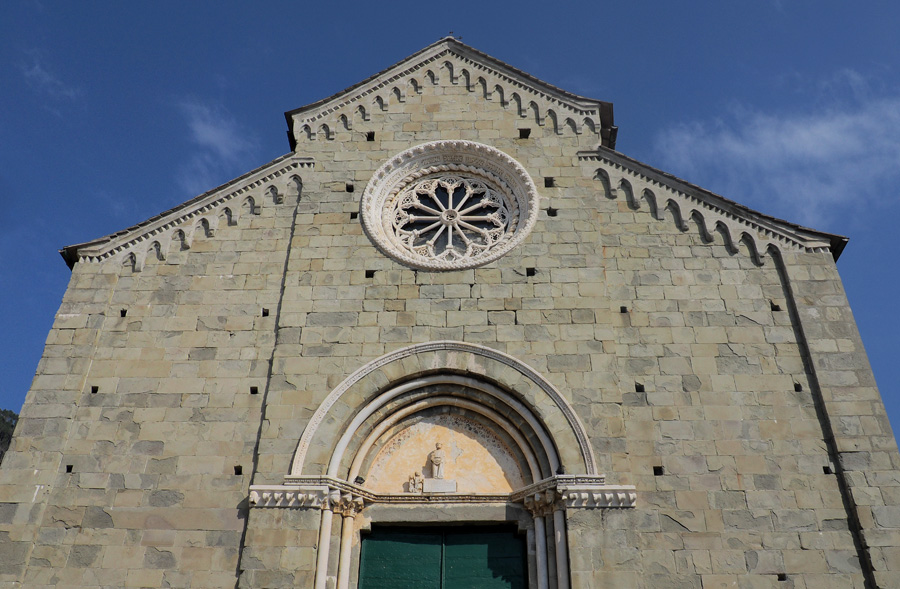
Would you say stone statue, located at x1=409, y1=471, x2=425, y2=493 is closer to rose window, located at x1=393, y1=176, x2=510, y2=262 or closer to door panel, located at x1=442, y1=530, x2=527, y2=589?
door panel, located at x1=442, y1=530, x2=527, y2=589

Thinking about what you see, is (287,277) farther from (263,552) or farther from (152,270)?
(263,552)

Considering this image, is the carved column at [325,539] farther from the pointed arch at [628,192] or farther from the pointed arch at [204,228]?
the pointed arch at [628,192]

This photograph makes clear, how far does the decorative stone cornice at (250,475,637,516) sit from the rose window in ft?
11.7

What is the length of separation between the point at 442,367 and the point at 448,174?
367cm

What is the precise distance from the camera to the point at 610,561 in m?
8.50

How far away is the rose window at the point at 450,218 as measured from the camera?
452 inches

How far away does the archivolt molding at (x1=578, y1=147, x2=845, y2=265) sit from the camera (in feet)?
35.9

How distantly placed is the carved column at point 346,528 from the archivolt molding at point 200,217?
15.4 feet

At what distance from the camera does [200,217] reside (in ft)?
38.6

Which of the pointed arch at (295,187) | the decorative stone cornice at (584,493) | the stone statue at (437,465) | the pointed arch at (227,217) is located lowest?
the decorative stone cornice at (584,493)

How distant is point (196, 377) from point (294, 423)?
63.2 inches

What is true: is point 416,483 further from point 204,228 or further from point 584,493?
point 204,228

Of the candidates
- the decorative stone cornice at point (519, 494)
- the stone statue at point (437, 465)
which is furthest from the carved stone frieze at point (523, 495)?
the stone statue at point (437, 465)

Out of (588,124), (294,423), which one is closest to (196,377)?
(294,423)
